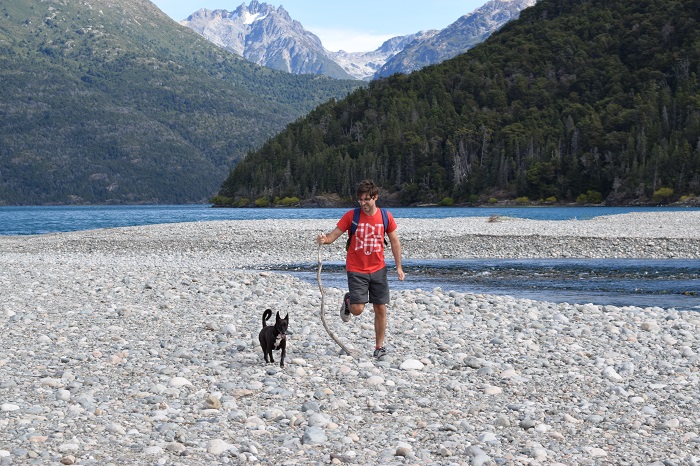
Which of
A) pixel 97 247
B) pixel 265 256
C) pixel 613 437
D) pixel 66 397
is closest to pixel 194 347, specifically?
pixel 66 397

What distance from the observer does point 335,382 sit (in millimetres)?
11047

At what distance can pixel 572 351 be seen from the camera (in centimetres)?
1320

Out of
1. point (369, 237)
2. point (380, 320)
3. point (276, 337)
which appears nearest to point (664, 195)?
point (380, 320)

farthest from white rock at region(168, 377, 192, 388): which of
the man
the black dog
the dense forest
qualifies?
the dense forest

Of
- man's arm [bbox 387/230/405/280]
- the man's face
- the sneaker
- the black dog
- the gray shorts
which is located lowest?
the black dog

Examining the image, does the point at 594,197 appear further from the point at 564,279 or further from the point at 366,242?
the point at 366,242

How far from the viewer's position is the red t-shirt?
38.4 feet

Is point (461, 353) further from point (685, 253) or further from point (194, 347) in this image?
point (685, 253)

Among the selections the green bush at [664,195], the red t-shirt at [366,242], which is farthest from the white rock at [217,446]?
the green bush at [664,195]

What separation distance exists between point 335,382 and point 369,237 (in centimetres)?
216

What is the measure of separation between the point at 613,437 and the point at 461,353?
168 inches

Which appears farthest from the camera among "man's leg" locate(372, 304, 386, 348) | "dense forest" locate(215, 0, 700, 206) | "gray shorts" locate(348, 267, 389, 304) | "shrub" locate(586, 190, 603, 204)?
"shrub" locate(586, 190, 603, 204)

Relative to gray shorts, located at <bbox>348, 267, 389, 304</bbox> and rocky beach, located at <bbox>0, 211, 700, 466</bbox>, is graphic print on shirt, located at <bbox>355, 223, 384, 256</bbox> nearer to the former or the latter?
gray shorts, located at <bbox>348, 267, 389, 304</bbox>

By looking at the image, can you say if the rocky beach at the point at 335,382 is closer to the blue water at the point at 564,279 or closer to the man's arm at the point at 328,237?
the man's arm at the point at 328,237
